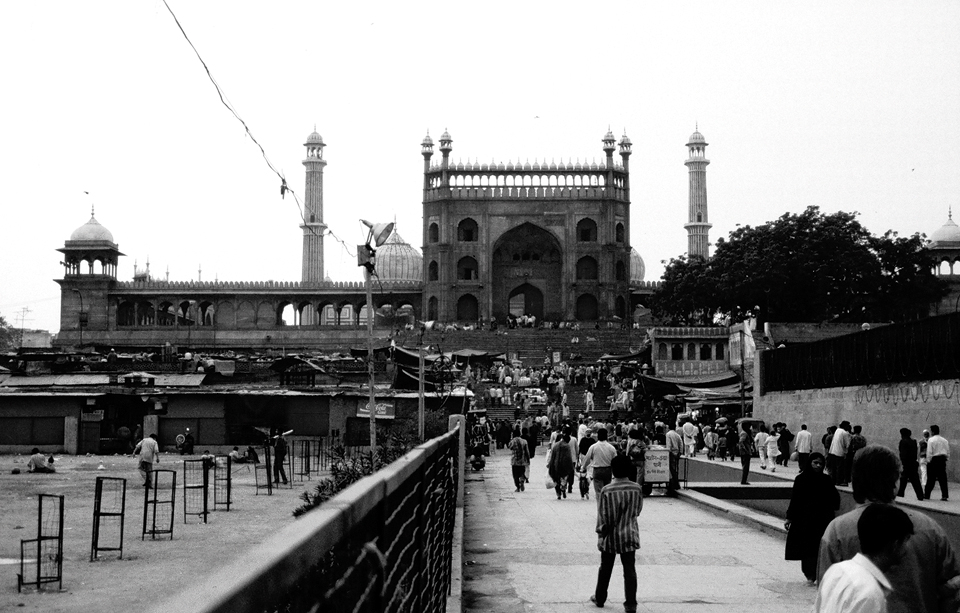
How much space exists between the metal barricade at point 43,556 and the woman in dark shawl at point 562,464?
676 cm

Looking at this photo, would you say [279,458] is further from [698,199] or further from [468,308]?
[698,199]

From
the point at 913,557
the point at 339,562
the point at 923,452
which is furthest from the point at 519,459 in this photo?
the point at 339,562

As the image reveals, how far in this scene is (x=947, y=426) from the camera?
20797 millimetres

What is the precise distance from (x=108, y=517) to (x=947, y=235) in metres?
62.1

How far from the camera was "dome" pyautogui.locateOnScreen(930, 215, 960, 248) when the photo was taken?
2766 inches

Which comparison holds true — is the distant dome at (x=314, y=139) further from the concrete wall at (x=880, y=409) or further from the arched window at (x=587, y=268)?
the concrete wall at (x=880, y=409)

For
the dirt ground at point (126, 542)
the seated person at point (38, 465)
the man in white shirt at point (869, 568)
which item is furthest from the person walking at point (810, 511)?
the seated person at point (38, 465)

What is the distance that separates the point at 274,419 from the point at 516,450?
43.2 ft

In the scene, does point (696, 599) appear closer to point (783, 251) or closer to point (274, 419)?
point (274, 419)

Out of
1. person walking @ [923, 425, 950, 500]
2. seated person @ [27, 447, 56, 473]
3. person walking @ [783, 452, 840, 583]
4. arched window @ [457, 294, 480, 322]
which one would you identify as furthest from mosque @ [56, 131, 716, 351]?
person walking @ [783, 452, 840, 583]

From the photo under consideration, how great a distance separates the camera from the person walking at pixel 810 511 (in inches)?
372

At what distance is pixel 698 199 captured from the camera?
7894 centimetres

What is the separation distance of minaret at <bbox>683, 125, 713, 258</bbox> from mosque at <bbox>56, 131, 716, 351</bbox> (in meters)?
11.0

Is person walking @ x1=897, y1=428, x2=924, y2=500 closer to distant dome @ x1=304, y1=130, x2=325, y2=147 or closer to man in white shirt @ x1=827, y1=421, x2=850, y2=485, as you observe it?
man in white shirt @ x1=827, y1=421, x2=850, y2=485
